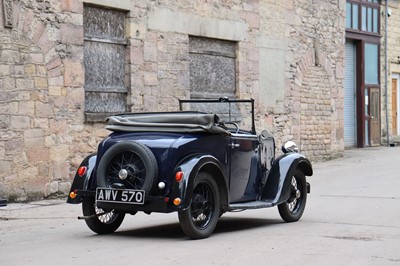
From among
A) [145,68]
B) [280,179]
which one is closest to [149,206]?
[280,179]

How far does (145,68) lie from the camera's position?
1554cm

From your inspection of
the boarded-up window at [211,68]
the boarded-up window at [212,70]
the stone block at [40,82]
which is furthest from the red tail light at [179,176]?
the boarded-up window at [211,68]

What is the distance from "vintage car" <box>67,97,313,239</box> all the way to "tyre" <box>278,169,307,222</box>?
343mm

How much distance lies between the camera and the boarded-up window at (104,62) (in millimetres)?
14406

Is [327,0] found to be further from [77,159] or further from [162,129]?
[162,129]

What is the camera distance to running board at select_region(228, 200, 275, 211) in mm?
8953

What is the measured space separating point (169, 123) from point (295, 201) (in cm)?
242

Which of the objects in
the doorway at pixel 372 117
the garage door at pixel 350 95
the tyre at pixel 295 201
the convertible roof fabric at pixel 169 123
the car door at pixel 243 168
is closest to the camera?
the convertible roof fabric at pixel 169 123

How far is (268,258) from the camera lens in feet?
23.4

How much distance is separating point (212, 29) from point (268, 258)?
10.8 meters

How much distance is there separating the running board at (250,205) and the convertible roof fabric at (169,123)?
840 millimetres

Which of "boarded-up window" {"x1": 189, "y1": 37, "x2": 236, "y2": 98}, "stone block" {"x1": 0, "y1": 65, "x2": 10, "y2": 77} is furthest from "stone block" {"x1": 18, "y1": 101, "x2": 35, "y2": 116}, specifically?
"boarded-up window" {"x1": 189, "y1": 37, "x2": 236, "y2": 98}

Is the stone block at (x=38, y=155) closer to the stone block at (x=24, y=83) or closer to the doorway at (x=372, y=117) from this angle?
the stone block at (x=24, y=83)

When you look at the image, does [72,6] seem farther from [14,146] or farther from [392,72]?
[392,72]
